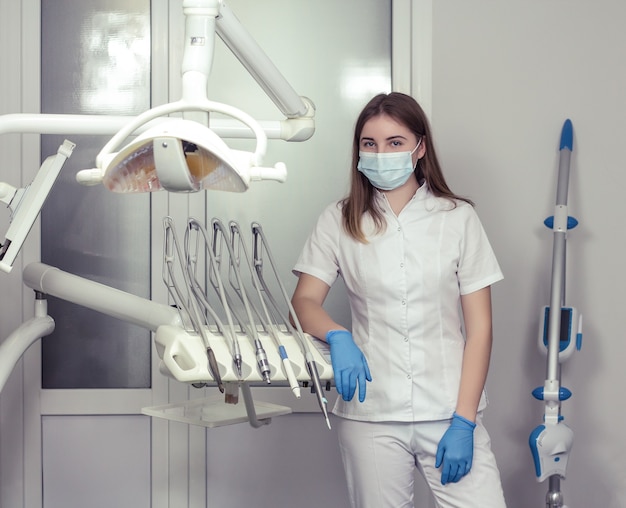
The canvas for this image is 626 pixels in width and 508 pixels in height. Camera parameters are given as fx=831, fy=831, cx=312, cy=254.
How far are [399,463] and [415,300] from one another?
13.8 inches

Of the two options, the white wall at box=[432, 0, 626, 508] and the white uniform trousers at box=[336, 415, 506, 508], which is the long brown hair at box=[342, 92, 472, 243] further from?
the white wall at box=[432, 0, 626, 508]

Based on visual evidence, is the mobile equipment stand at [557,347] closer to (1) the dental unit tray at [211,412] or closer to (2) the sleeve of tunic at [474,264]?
(2) the sleeve of tunic at [474,264]

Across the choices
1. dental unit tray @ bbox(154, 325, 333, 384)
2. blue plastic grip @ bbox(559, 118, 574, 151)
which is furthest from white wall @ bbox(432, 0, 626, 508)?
dental unit tray @ bbox(154, 325, 333, 384)

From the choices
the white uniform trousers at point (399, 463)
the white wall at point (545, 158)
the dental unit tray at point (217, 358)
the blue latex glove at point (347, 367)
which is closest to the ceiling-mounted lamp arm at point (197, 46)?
the dental unit tray at point (217, 358)

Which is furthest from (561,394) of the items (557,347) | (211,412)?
(211,412)

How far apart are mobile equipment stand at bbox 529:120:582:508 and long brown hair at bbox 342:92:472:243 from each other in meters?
0.52

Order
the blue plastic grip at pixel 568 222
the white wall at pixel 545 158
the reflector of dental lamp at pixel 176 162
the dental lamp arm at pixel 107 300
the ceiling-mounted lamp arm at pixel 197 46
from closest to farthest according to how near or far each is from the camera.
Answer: the reflector of dental lamp at pixel 176 162
the ceiling-mounted lamp arm at pixel 197 46
the dental lamp arm at pixel 107 300
the blue plastic grip at pixel 568 222
the white wall at pixel 545 158

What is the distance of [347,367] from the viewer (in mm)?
1620

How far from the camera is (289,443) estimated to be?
8.09ft

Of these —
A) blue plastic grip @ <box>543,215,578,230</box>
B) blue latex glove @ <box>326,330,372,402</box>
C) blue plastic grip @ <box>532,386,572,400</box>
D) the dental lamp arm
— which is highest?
blue plastic grip @ <box>543,215,578,230</box>

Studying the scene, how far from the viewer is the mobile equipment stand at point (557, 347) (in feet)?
6.98

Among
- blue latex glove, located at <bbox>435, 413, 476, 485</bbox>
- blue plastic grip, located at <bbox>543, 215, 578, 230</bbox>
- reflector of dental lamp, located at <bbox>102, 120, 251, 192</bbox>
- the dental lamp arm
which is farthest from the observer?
blue plastic grip, located at <bbox>543, 215, 578, 230</bbox>

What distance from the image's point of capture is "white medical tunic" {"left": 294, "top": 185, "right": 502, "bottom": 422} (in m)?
1.79

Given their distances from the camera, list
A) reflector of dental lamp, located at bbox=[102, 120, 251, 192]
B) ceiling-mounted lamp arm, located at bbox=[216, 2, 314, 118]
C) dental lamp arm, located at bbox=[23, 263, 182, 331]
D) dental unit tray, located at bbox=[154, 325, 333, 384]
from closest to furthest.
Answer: reflector of dental lamp, located at bbox=[102, 120, 251, 192]
ceiling-mounted lamp arm, located at bbox=[216, 2, 314, 118]
dental unit tray, located at bbox=[154, 325, 333, 384]
dental lamp arm, located at bbox=[23, 263, 182, 331]
